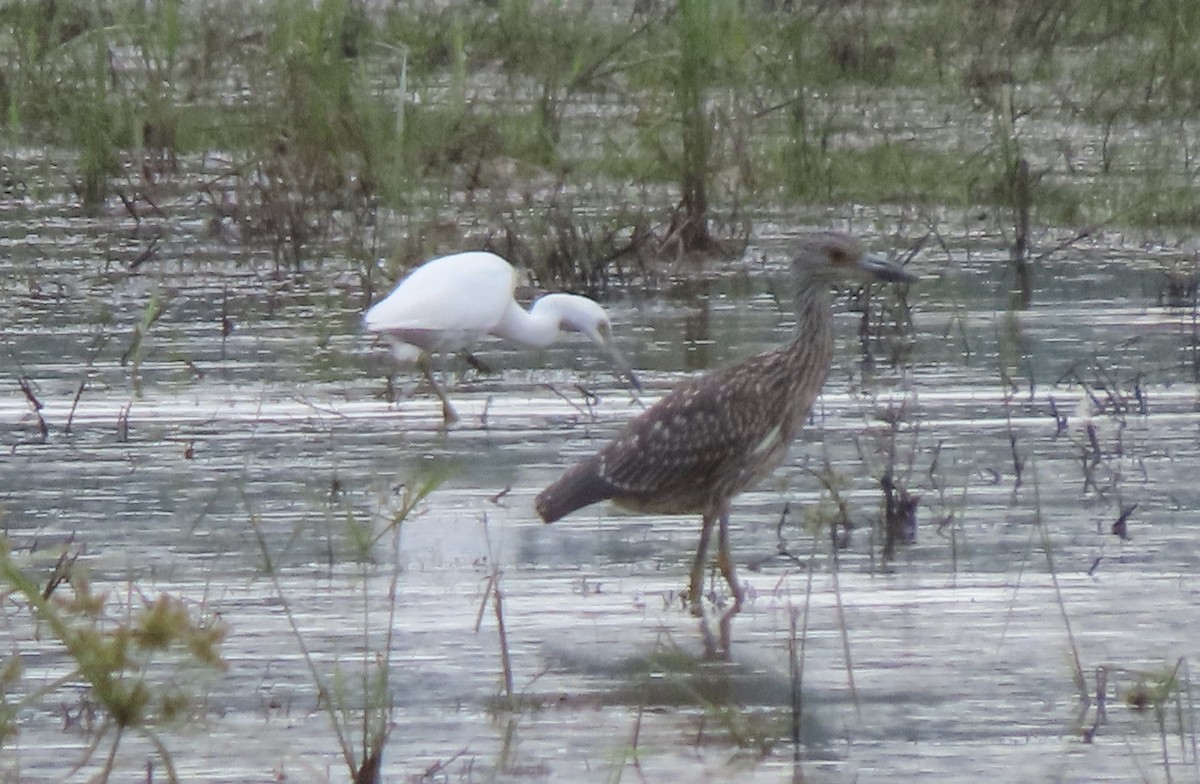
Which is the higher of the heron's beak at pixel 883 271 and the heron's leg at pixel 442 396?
the heron's beak at pixel 883 271

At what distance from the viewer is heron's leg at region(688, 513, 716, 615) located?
5539 mm

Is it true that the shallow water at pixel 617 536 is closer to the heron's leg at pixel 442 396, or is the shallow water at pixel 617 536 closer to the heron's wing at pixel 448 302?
the heron's leg at pixel 442 396

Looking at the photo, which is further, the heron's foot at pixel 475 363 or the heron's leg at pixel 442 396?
the heron's foot at pixel 475 363

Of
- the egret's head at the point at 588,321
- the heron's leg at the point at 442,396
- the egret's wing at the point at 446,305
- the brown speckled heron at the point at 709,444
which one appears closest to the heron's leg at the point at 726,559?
the brown speckled heron at the point at 709,444

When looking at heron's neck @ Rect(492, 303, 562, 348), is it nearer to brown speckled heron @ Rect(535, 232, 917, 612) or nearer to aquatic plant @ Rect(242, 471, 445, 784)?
brown speckled heron @ Rect(535, 232, 917, 612)

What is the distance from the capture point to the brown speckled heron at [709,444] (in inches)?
240

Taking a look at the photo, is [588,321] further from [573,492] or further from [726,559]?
[726,559]

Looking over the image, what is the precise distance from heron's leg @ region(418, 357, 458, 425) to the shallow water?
0.18ft

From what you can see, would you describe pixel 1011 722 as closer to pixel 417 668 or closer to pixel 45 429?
pixel 417 668

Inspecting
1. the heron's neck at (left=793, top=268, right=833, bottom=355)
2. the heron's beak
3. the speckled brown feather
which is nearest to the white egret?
the heron's neck at (left=793, top=268, right=833, bottom=355)

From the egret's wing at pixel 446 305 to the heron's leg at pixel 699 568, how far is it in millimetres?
2164

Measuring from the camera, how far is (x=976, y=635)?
5.14m

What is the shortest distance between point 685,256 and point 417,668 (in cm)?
500

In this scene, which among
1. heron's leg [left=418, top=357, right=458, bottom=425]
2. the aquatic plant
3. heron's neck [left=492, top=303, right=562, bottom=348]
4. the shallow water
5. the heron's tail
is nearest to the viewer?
the aquatic plant
